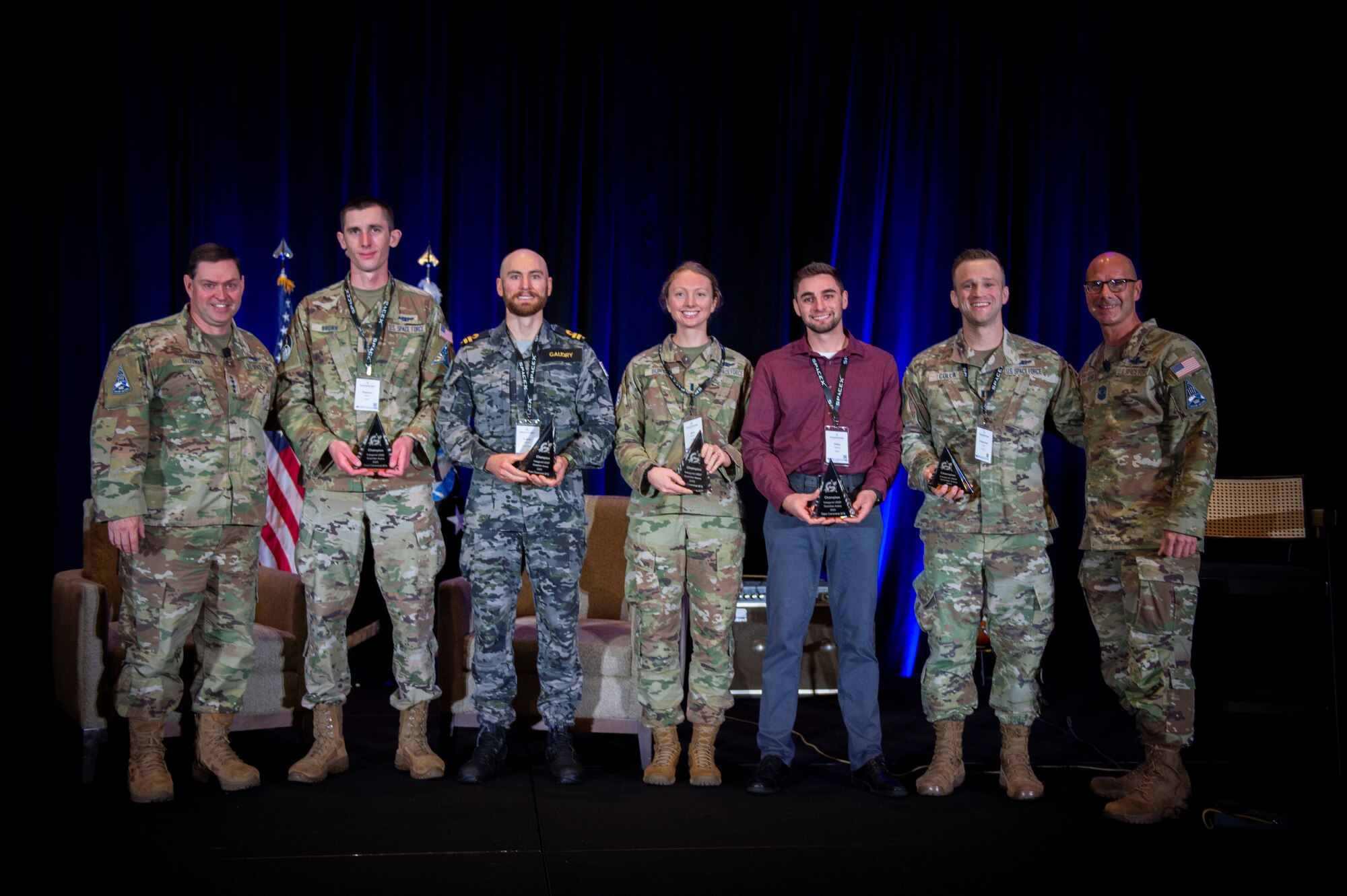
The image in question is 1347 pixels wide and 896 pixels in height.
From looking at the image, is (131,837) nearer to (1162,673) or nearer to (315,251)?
(1162,673)

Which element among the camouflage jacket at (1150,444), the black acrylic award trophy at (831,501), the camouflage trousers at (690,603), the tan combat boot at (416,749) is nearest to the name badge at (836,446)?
the black acrylic award trophy at (831,501)

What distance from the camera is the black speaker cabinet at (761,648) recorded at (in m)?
5.20

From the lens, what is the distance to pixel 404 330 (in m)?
3.60

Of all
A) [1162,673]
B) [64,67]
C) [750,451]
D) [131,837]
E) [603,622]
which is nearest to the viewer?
[131,837]

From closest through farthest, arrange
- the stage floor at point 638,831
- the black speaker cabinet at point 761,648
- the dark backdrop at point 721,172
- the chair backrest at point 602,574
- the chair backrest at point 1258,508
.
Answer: the stage floor at point 638,831 < the chair backrest at point 602,574 < the chair backrest at point 1258,508 < the black speaker cabinet at point 761,648 < the dark backdrop at point 721,172

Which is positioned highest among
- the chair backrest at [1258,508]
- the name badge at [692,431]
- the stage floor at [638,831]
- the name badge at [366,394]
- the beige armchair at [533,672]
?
the name badge at [366,394]

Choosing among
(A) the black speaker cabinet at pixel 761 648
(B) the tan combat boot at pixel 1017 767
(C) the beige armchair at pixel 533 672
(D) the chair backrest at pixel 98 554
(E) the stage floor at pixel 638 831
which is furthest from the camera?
(A) the black speaker cabinet at pixel 761 648

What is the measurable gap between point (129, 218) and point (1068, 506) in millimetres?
5836

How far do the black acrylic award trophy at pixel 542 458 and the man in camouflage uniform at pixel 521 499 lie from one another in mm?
62

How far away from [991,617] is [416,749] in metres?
2.12

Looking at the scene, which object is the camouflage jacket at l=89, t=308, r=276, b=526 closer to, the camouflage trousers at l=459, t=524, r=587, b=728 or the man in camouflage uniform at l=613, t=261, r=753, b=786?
the camouflage trousers at l=459, t=524, r=587, b=728

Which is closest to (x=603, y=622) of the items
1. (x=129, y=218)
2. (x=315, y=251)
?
(x=315, y=251)

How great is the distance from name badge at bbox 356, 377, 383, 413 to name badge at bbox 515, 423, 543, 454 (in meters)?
0.52

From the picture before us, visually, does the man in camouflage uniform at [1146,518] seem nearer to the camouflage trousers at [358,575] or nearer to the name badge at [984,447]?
the name badge at [984,447]
